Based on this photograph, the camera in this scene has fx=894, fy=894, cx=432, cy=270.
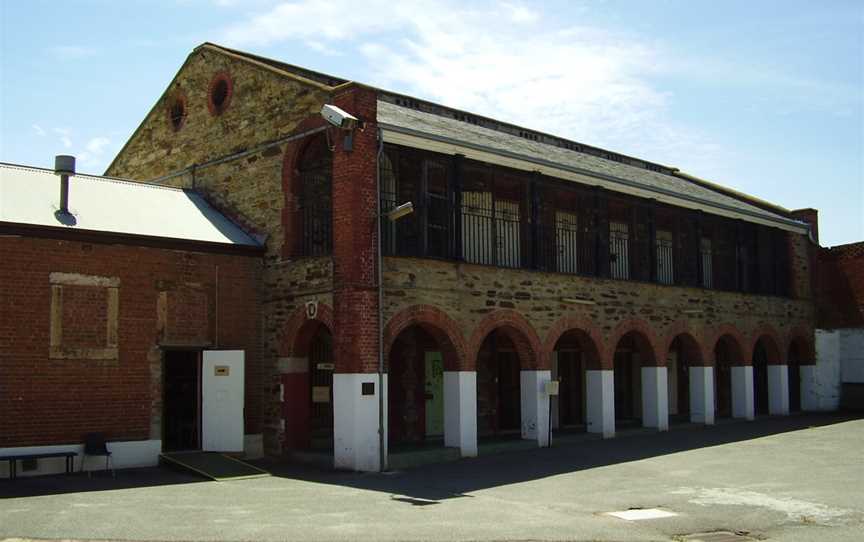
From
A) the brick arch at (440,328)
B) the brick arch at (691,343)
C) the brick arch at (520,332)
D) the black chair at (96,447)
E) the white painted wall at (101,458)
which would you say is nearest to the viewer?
the white painted wall at (101,458)

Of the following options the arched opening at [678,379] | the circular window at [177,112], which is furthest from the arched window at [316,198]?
the arched opening at [678,379]

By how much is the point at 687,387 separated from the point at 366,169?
1490cm

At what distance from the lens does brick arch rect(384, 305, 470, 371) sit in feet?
50.9

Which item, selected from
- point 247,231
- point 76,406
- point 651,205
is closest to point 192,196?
point 247,231

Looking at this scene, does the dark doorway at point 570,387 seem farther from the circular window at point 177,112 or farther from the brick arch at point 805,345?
the circular window at point 177,112

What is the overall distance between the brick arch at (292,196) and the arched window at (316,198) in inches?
3.3

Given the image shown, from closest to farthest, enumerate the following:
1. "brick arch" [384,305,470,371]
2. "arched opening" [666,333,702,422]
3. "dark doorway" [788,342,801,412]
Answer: "brick arch" [384,305,470,371]
"arched opening" [666,333,702,422]
"dark doorway" [788,342,801,412]

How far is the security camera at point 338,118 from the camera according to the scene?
1461 centimetres

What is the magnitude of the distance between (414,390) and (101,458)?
651 cm

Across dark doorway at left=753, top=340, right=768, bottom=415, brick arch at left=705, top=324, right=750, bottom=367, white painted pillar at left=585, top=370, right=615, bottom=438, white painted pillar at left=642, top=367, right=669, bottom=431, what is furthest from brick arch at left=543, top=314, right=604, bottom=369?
dark doorway at left=753, top=340, right=768, bottom=415

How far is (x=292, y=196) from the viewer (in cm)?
1689

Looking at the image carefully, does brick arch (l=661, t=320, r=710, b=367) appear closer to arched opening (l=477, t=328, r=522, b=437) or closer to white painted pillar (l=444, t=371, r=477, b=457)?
arched opening (l=477, t=328, r=522, b=437)

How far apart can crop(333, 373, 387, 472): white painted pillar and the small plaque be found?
2.88 m


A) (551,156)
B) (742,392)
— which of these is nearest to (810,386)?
(742,392)
